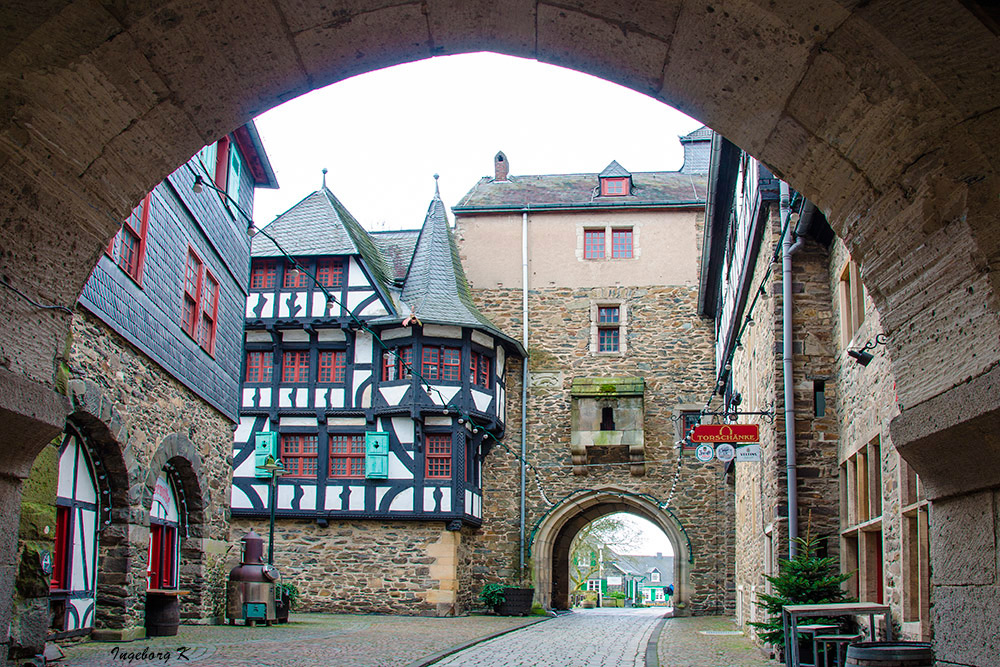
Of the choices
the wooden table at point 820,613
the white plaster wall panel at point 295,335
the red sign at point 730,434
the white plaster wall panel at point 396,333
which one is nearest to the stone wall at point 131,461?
the wooden table at point 820,613

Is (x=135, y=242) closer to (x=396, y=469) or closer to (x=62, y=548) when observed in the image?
(x=62, y=548)

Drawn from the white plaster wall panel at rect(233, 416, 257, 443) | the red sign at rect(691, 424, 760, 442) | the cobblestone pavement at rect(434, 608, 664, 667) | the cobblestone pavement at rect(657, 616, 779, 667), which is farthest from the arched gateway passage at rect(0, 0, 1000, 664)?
the white plaster wall panel at rect(233, 416, 257, 443)

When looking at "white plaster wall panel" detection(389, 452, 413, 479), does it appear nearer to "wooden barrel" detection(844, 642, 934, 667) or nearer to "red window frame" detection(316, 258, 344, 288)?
"red window frame" detection(316, 258, 344, 288)

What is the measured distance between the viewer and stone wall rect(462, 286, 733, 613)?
22531mm

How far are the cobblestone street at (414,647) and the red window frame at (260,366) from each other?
696cm

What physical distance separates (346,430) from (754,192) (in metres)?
11.8

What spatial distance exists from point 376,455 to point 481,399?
2.49m

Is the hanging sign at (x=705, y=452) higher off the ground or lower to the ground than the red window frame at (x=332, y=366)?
lower

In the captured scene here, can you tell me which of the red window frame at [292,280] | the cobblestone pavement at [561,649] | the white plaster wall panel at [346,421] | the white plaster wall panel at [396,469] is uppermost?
the red window frame at [292,280]

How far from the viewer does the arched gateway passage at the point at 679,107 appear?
3143mm

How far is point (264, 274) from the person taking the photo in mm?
22078

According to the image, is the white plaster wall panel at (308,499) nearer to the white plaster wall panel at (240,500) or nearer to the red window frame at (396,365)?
the white plaster wall panel at (240,500)

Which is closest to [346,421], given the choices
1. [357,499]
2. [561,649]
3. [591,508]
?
[357,499]

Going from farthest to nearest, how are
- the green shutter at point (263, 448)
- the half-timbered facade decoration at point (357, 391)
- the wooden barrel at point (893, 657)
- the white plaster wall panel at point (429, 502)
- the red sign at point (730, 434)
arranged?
the green shutter at point (263, 448) < the half-timbered facade decoration at point (357, 391) < the white plaster wall panel at point (429, 502) < the red sign at point (730, 434) < the wooden barrel at point (893, 657)
